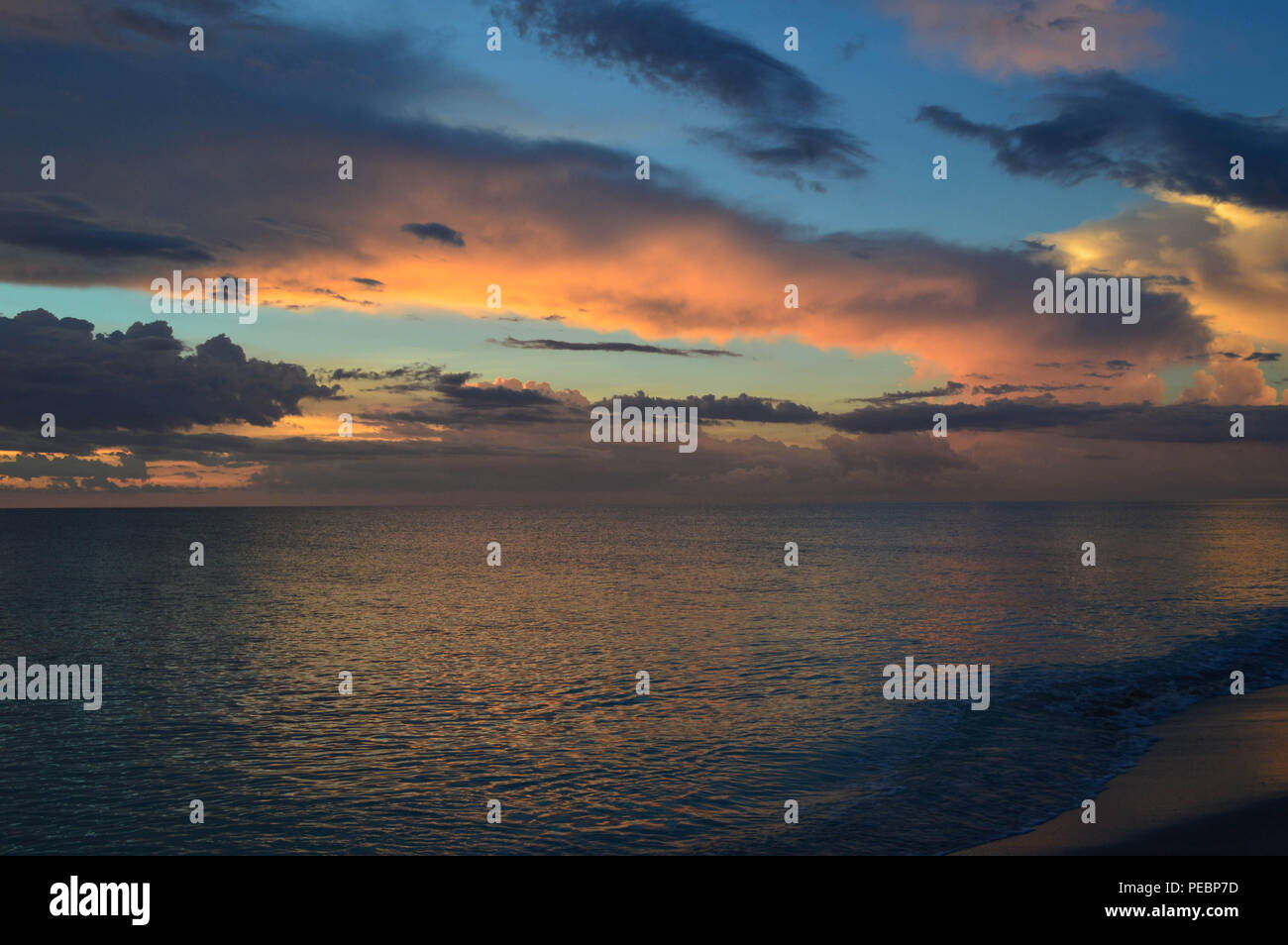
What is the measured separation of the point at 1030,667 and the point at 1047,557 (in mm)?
69988

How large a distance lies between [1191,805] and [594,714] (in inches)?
613

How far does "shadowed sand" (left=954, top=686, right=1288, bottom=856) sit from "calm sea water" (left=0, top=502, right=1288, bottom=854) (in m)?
0.78

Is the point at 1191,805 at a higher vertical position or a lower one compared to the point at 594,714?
lower

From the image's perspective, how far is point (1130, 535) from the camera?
463 ft

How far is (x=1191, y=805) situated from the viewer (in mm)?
16016

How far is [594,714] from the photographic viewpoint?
2512 cm

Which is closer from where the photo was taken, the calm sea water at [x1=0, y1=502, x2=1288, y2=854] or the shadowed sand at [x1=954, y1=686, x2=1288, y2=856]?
the shadowed sand at [x1=954, y1=686, x2=1288, y2=856]

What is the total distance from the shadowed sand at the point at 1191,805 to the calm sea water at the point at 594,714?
78cm

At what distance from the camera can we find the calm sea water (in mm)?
16281

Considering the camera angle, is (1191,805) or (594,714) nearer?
(1191,805)
